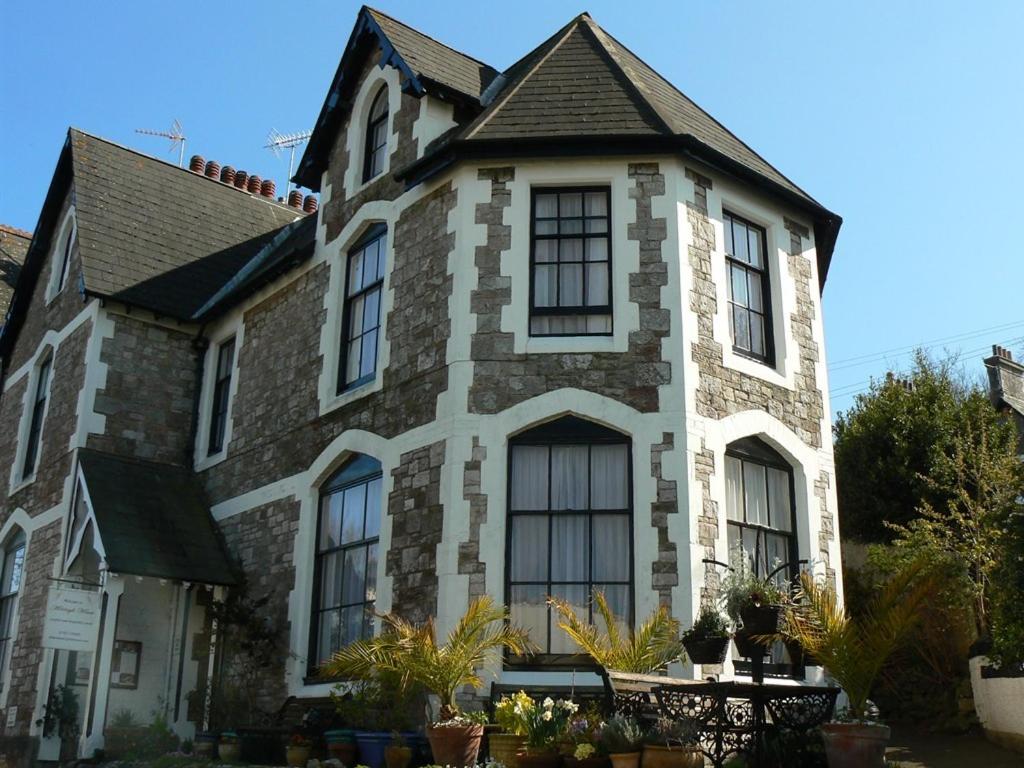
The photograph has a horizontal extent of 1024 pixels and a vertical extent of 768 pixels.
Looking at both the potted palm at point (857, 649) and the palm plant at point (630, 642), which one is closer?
the potted palm at point (857, 649)

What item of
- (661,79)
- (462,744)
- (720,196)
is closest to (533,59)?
(661,79)

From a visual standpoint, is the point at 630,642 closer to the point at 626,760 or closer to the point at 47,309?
the point at 626,760

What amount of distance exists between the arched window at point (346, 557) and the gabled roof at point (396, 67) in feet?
16.1

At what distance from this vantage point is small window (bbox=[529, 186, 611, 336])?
12.6m

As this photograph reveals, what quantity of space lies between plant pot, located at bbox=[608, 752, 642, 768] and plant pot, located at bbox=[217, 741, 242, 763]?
5263mm

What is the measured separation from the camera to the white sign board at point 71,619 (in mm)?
13766

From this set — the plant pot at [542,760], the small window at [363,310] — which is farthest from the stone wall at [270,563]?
the plant pot at [542,760]

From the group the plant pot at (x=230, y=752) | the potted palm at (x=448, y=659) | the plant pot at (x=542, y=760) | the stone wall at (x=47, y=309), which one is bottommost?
the plant pot at (x=230, y=752)

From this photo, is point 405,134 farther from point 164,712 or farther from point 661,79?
point 164,712

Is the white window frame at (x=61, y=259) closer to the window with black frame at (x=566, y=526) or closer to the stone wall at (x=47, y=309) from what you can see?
the stone wall at (x=47, y=309)

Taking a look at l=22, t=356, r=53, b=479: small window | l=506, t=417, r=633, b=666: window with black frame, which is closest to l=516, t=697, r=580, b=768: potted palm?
l=506, t=417, r=633, b=666: window with black frame

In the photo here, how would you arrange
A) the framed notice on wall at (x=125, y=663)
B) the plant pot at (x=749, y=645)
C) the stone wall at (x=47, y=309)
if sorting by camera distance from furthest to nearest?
1. the stone wall at (x=47, y=309)
2. the framed notice on wall at (x=125, y=663)
3. the plant pot at (x=749, y=645)

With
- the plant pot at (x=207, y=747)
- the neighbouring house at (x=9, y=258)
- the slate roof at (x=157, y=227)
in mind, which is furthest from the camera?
the neighbouring house at (x=9, y=258)

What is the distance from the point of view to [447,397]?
1231 centimetres
